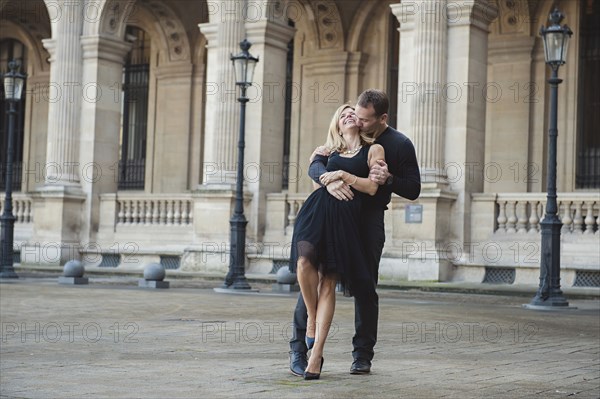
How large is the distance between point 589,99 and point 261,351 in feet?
60.6

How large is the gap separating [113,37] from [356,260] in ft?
68.8

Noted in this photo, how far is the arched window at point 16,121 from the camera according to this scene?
36.0 metres

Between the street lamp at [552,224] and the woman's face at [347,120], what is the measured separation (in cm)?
893

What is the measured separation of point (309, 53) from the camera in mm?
29391

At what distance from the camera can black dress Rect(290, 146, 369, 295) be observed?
275 inches

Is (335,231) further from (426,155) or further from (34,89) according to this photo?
(34,89)

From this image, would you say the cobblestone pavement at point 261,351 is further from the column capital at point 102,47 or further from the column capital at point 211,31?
the column capital at point 102,47

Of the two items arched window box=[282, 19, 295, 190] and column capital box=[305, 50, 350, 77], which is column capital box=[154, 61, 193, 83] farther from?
column capital box=[305, 50, 350, 77]

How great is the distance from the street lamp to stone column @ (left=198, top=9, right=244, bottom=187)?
9466 millimetres

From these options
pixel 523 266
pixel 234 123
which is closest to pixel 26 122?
pixel 234 123

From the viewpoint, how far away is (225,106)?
24141mm

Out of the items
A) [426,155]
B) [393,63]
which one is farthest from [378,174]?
[393,63]

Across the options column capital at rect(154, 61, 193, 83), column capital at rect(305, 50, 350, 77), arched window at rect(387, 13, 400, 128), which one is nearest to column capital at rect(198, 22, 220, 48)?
column capital at rect(305, 50, 350, 77)

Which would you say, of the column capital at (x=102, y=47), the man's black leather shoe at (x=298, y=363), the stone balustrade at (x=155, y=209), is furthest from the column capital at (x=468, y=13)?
the man's black leather shoe at (x=298, y=363)
